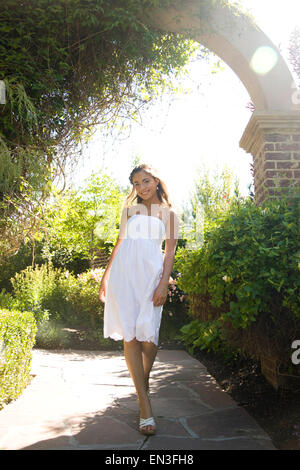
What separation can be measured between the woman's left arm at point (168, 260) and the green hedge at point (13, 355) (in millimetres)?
1269

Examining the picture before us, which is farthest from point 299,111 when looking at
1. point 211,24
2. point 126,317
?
point 126,317

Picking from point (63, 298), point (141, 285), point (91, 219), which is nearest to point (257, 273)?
point (141, 285)

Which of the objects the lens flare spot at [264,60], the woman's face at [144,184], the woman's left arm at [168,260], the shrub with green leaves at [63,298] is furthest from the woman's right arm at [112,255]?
the shrub with green leaves at [63,298]

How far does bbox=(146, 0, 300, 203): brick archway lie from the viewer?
3809mm

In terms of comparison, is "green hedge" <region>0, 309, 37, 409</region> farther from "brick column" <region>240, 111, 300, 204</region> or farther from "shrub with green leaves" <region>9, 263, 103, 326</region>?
"shrub with green leaves" <region>9, 263, 103, 326</region>

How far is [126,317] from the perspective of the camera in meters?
2.74

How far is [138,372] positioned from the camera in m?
2.69

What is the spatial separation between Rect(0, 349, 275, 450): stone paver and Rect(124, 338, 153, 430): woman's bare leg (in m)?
0.15

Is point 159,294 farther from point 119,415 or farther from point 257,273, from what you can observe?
point 119,415

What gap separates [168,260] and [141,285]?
267 mm

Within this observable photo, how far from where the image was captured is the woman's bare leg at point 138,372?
8.63 feet
